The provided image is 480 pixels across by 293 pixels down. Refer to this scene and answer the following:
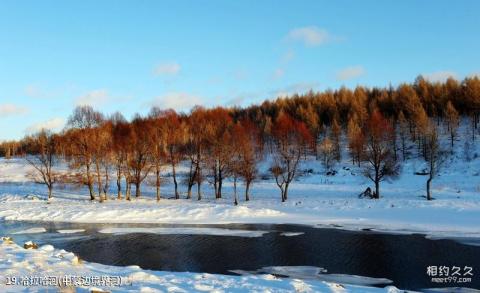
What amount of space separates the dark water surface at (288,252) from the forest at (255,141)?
19275mm

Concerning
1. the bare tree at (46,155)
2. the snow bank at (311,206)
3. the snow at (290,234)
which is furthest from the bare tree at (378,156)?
the bare tree at (46,155)

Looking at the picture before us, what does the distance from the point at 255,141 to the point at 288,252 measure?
6070 centimetres

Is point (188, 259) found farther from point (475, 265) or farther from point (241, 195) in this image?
→ point (241, 195)

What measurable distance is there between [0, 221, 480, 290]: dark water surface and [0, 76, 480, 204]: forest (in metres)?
19.3

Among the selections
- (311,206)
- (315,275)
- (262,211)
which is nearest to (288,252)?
(315,275)

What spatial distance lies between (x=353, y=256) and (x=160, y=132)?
35.2 meters

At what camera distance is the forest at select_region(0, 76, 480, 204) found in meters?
50.9

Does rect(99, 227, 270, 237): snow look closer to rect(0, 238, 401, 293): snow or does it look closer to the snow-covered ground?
the snow-covered ground

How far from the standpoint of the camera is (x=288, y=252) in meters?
24.6

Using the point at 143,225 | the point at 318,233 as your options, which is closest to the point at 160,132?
the point at 143,225

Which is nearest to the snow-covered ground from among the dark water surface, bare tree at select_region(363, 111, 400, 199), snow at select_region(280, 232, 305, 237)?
bare tree at select_region(363, 111, 400, 199)

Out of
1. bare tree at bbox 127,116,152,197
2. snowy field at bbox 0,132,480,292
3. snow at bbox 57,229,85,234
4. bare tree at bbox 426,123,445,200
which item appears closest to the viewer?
snowy field at bbox 0,132,480,292

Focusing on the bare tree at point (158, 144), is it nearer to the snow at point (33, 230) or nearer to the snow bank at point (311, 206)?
the snow bank at point (311, 206)

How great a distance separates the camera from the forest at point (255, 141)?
50.9m
